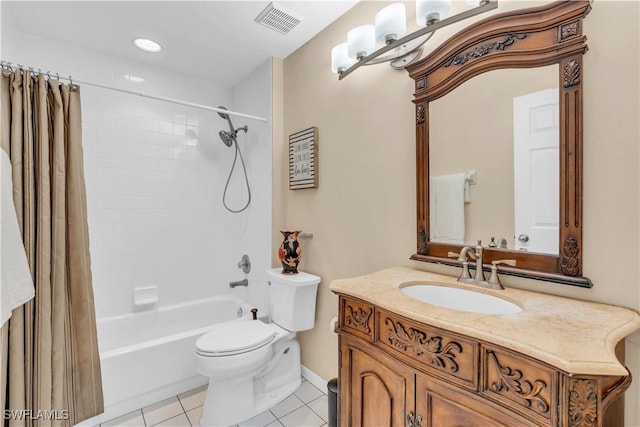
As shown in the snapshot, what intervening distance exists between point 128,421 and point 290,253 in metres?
1.33

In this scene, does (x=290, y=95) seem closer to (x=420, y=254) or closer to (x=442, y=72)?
(x=442, y=72)

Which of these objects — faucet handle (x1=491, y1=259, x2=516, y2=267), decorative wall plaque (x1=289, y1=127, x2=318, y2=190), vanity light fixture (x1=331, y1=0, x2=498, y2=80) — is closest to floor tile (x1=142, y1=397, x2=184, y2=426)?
decorative wall plaque (x1=289, y1=127, x2=318, y2=190)

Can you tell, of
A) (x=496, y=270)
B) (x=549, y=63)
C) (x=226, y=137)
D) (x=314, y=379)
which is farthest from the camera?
(x=226, y=137)

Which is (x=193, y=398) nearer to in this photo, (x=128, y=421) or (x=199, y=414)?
(x=199, y=414)

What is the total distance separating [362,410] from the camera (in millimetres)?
1116

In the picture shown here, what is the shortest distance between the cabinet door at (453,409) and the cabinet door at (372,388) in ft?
0.13

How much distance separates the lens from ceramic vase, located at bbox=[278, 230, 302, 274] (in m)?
1.99

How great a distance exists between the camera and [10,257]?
1238mm

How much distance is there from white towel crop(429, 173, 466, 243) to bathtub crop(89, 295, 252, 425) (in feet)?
4.85

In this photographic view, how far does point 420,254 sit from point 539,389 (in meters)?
0.78

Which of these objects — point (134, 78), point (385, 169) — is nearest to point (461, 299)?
point (385, 169)

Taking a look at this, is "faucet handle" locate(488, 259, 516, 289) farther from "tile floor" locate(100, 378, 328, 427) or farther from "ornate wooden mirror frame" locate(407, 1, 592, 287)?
"tile floor" locate(100, 378, 328, 427)

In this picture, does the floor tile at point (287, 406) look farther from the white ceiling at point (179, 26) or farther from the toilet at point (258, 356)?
the white ceiling at point (179, 26)

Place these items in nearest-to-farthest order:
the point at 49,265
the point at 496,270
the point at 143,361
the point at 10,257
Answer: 1. the point at 496,270
2. the point at 10,257
3. the point at 49,265
4. the point at 143,361
